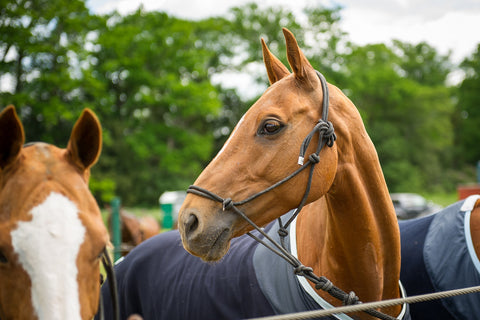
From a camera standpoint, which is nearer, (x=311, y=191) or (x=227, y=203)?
(x=227, y=203)

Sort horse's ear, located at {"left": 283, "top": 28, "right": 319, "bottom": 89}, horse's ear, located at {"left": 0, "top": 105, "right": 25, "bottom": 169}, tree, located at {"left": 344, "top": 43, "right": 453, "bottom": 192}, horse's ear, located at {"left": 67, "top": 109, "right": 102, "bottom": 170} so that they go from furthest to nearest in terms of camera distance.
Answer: tree, located at {"left": 344, "top": 43, "right": 453, "bottom": 192}
horse's ear, located at {"left": 283, "top": 28, "right": 319, "bottom": 89}
horse's ear, located at {"left": 67, "top": 109, "right": 102, "bottom": 170}
horse's ear, located at {"left": 0, "top": 105, "right": 25, "bottom": 169}

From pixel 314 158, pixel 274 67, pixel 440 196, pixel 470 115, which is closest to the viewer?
pixel 314 158

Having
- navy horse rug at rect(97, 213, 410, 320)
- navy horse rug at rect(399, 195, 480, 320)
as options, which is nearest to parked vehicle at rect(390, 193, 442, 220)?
navy horse rug at rect(399, 195, 480, 320)

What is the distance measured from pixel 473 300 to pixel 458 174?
45433 millimetres

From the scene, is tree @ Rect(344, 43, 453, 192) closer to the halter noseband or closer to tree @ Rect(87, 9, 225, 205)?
tree @ Rect(87, 9, 225, 205)

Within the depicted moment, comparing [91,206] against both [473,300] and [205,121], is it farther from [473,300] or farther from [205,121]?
[205,121]

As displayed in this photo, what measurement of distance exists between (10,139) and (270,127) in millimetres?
1141

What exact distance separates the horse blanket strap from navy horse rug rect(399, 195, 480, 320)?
1.41ft

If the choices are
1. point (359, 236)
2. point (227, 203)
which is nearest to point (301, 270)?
point (359, 236)

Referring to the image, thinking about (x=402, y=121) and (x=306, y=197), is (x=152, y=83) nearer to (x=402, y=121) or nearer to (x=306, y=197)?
(x=306, y=197)

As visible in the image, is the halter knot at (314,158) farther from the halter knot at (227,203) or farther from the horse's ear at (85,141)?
the horse's ear at (85,141)

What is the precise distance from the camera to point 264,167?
7.14ft

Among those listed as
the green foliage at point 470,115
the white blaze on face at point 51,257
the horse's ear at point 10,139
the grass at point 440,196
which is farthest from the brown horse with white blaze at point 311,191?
the green foliage at point 470,115

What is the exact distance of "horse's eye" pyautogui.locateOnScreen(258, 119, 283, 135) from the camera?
219cm
